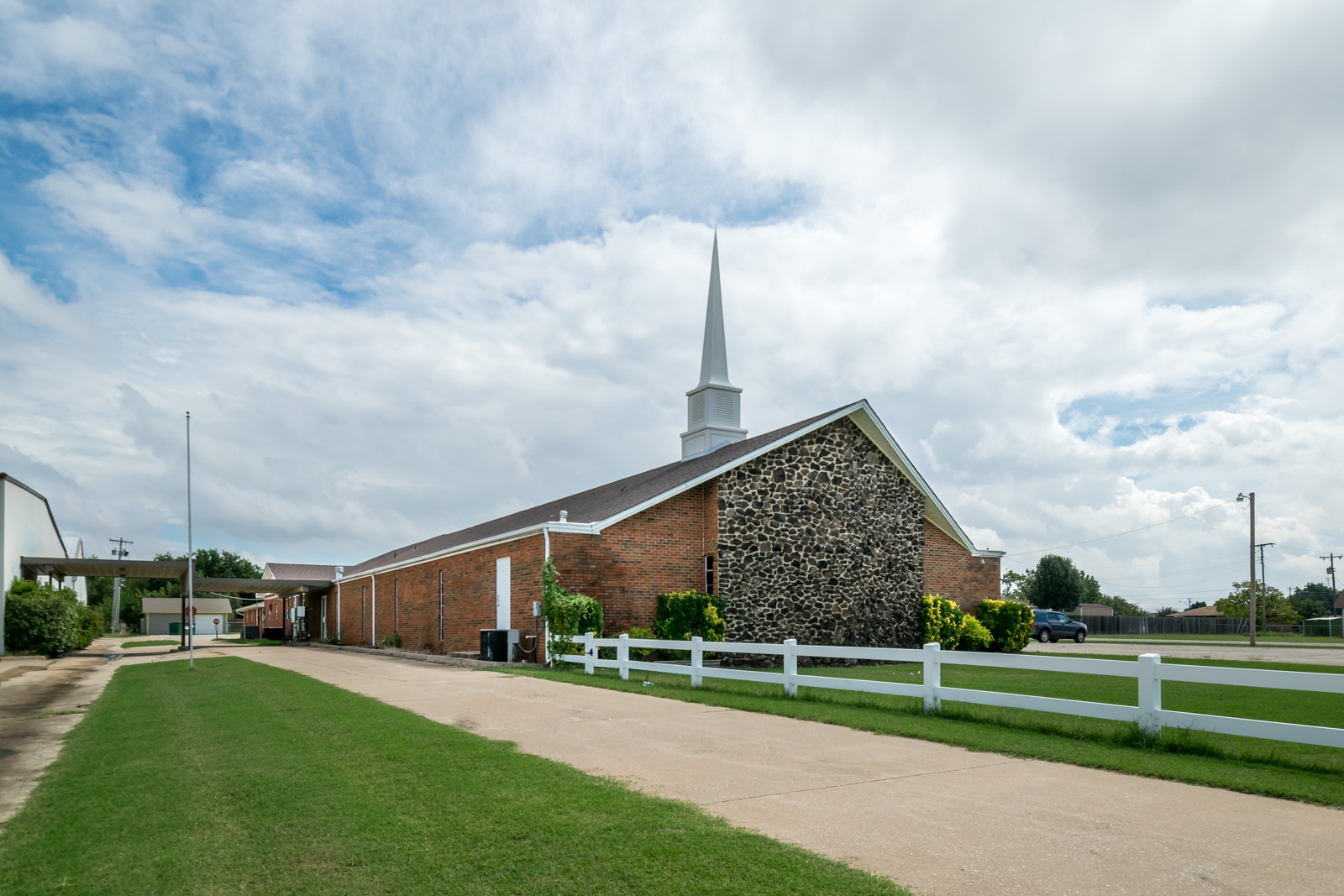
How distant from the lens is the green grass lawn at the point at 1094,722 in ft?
23.9

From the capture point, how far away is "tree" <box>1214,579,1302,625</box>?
210 ft

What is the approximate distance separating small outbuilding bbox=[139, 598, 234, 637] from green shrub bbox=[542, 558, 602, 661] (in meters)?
56.1

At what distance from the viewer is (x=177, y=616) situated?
83750 millimetres

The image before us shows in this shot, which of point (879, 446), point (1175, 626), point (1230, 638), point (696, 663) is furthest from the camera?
point (1175, 626)

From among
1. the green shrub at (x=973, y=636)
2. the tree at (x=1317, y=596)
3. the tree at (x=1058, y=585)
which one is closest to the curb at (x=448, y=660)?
the green shrub at (x=973, y=636)

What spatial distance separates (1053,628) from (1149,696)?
33553 millimetres

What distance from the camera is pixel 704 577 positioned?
69.1 ft

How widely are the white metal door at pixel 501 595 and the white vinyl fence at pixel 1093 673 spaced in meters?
7.17

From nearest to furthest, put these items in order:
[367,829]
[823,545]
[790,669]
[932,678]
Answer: [367,829], [932,678], [790,669], [823,545]

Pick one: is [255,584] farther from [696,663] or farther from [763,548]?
[696,663]

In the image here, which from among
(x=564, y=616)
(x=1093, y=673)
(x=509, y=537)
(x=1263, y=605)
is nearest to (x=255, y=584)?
(x=509, y=537)

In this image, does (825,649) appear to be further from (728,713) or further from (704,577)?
(704,577)

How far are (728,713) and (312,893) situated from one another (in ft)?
23.3

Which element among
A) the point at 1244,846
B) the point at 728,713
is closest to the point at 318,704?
the point at 728,713
